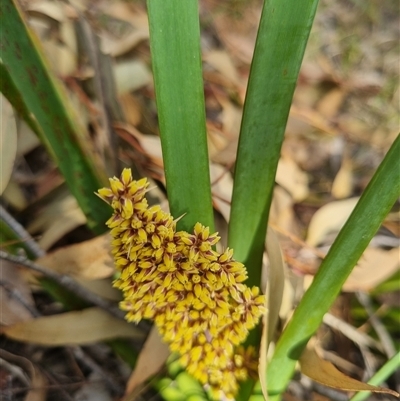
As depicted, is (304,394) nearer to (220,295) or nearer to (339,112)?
(220,295)

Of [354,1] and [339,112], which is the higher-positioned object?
[354,1]

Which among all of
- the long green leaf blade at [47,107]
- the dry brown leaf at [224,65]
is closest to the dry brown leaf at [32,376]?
the long green leaf blade at [47,107]

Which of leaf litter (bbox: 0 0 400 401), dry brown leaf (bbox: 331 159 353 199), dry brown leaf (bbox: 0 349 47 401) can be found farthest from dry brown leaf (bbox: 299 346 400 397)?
dry brown leaf (bbox: 331 159 353 199)

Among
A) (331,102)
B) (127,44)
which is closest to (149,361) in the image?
(127,44)

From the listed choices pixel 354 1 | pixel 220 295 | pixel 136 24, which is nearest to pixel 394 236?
pixel 220 295

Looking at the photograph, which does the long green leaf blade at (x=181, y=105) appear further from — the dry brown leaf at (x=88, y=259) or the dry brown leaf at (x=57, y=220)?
the dry brown leaf at (x=57, y=220)

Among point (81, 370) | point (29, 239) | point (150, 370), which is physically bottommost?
point (81, 370)
